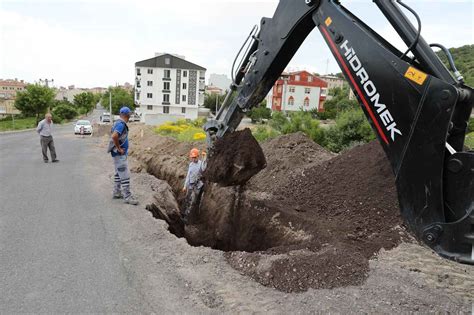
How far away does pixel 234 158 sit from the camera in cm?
626

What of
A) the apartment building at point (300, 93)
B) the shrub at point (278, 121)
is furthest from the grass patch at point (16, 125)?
the apartment building at point (300, 93)

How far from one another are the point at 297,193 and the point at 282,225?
171cm

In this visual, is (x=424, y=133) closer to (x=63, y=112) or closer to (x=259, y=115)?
(x=259, y=115)

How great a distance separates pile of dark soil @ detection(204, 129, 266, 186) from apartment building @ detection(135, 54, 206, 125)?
177 ft

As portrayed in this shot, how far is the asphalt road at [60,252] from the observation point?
3.54 metres

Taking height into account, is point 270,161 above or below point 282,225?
above

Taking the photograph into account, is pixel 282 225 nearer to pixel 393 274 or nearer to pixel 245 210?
pixel 245 210

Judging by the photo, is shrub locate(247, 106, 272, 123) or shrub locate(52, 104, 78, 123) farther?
shrub locate(52, 104, 78, 123)

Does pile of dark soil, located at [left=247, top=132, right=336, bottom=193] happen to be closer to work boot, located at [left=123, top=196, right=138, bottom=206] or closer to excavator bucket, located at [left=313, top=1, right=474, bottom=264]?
work boot, located at [left=123, top=196, right=138, bottom=206]

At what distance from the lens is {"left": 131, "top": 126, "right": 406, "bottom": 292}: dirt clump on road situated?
4227mm

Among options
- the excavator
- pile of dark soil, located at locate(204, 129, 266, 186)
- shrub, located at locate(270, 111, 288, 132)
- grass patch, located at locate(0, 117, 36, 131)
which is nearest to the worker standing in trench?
pile of dark soil, located at locate(204, 129, 266, 186)

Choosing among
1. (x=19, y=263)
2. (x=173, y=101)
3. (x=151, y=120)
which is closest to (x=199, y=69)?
(x=173, y=101)

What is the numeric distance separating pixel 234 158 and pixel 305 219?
1709 millimetres

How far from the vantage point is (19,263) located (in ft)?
13.9
